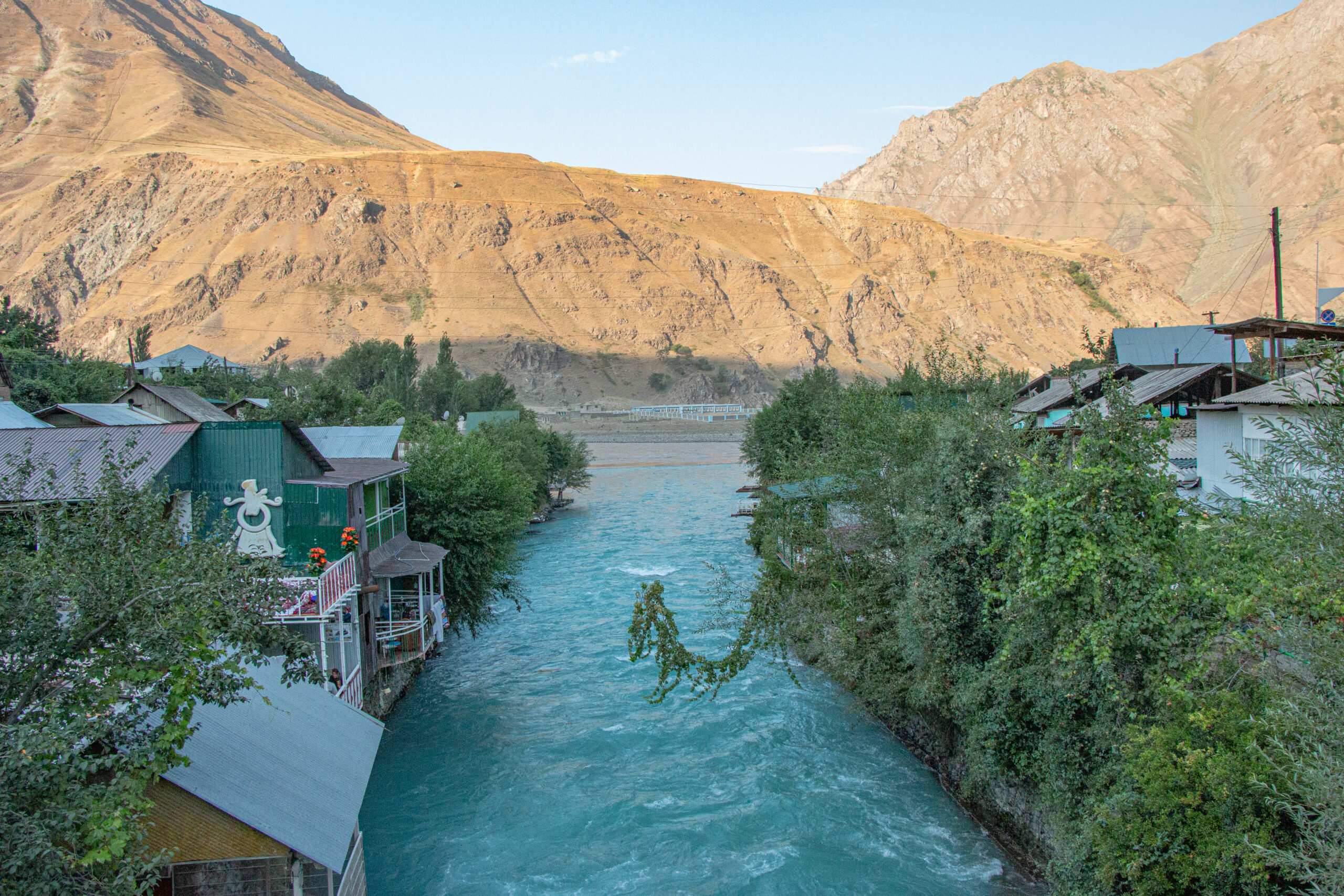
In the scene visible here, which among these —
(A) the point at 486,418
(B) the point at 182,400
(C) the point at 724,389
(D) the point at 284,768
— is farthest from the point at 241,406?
(C) the point at 724,389

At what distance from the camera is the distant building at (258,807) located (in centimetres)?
932

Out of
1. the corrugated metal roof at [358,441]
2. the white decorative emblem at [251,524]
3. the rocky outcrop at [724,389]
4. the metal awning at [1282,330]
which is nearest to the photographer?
the metal awning at [1282,330]

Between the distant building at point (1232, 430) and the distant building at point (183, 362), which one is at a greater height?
the distant building at point (183, 362)

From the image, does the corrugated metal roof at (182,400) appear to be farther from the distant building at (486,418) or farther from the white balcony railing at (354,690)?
the distant building at (486,418)

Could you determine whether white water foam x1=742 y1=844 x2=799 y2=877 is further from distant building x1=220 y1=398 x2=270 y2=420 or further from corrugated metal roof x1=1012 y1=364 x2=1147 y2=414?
distant building x1=220 y1=398 x2=270 y2=420

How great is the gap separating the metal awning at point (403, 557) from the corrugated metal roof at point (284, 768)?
753cm

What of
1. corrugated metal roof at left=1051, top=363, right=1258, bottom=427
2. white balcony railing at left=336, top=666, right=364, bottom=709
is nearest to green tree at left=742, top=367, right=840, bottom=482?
corrugated metal roof at left=1051, top=363, right=1258, bottom=427

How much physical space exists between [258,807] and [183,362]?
56197 millimetres

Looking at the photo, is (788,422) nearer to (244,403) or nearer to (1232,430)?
(1232,430)

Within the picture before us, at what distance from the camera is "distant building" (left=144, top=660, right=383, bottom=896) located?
9320mm

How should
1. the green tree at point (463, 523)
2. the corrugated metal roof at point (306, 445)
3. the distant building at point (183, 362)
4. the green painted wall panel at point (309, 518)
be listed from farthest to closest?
the distant building at point (183, 362), the green tree at point (463, 523), the green painted wall panel at point (309, 518), the corrugated metal roof at point (306, 445)

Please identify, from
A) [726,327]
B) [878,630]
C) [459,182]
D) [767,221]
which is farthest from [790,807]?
[767,221]

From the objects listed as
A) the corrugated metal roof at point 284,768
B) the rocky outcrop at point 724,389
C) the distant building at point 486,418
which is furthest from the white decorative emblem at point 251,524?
the rocky outcrop at point 724,389

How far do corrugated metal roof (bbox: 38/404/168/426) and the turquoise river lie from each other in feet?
38.9
